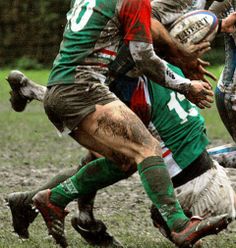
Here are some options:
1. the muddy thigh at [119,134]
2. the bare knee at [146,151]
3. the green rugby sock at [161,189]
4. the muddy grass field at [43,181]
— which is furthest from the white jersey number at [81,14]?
the muddy grass field at [43,181]

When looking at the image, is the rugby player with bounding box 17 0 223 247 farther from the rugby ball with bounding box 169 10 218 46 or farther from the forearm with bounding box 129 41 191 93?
the rugby ball with bounding box 169 10 218 46

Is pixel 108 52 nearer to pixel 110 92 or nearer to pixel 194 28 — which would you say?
pixel 110 92

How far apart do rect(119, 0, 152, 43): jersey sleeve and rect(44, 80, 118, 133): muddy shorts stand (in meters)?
0.36

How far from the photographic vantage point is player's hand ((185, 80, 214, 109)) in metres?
6.54

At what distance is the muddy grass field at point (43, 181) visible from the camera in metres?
7.52

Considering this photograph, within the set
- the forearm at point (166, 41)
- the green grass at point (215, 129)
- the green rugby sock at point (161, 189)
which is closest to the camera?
the green rugby sock at point (161, 189)

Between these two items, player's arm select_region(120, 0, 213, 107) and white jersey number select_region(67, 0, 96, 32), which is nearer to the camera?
player's arm select_region(120, 0, 213, 107)

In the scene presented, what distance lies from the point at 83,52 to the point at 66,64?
0.13 metres

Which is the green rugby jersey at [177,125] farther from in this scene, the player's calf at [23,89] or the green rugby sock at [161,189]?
the player's calf at [23,89]

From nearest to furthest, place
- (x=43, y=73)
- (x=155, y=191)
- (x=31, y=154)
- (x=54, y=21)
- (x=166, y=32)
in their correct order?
(x=155, y=191) < (x=166, y=32) < (x=31, y=154) < (x=43, y=73) < (x=54, y=21)

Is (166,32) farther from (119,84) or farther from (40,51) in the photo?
(40,51)

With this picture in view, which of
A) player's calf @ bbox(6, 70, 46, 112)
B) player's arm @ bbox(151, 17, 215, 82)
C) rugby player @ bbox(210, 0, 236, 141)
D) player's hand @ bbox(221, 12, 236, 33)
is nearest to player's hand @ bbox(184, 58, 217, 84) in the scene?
player's arm @ bbox(151, 17, 215, 82)

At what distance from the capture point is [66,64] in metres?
6.52

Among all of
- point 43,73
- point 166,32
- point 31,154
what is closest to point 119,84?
point 166,32
